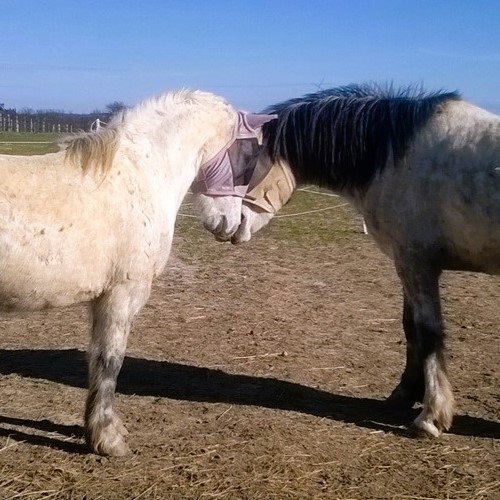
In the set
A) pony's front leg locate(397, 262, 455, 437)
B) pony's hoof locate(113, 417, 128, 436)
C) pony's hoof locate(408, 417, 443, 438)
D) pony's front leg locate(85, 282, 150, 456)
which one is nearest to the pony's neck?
pony's front leg locate(85, 282, 150, 456)

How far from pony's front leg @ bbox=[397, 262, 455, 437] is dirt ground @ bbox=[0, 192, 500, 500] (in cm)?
16

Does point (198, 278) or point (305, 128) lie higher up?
point (305, 128)

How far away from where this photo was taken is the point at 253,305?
6695mm

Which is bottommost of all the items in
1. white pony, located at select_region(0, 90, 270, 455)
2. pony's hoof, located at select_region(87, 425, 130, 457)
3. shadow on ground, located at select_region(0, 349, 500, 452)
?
shadow on ground, located at select_region(0, 349, 500, 452)

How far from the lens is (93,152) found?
3.45 metres

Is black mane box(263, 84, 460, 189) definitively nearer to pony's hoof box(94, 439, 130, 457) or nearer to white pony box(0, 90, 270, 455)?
white pony box(0, 90, 270, 455)

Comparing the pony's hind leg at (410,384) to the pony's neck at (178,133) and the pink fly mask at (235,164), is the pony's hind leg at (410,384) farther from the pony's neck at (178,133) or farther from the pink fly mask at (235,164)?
the pony's neck at (178,133)

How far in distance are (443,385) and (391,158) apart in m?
1.43

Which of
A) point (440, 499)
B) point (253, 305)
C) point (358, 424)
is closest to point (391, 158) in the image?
point (358, 424)

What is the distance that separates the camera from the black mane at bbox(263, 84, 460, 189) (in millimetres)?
4168

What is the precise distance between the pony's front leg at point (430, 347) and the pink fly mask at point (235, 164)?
1157mm

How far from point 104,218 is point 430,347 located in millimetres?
2098

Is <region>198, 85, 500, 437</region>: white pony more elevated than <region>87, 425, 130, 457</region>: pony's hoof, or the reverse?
<region>198, 85, 500, 437</region>: white pony

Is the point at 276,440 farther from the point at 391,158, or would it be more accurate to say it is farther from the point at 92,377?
the point at 391,158
